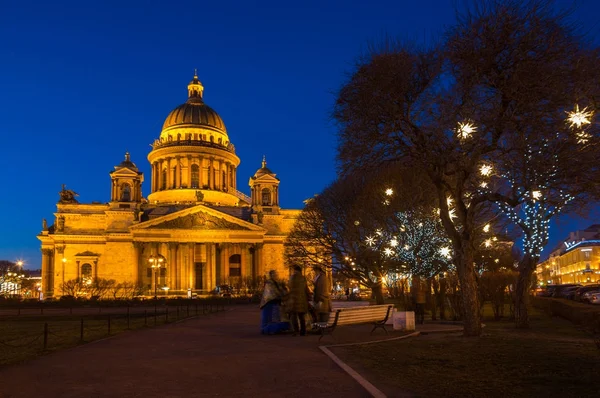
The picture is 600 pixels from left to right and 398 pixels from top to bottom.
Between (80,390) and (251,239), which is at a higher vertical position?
(251,239)

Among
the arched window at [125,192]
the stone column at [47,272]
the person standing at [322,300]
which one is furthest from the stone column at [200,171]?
the person standing at [322,300]

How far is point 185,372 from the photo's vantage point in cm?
1101

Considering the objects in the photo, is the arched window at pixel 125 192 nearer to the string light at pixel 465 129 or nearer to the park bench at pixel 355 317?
the park bench at pixel 355 317

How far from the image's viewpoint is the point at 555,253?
5837 inches

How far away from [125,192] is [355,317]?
230 ft

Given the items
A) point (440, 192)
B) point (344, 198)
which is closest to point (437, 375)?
point (440, 192)

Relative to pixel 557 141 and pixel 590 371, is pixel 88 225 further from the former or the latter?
pixel 590 371

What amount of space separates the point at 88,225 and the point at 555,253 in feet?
373

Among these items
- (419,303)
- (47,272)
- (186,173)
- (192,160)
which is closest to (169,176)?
(186,173)

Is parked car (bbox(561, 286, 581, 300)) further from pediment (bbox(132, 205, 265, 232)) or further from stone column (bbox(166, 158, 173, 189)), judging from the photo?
stone column (bbox(166, 158, 173, 189))

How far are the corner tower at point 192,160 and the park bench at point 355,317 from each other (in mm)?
70891

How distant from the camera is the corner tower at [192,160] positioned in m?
90.9

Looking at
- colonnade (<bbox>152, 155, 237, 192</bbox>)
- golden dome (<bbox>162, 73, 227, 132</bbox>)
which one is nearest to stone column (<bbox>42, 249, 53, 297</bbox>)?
colonnade (<bbox>152, 155, 237, 192</bbox>)

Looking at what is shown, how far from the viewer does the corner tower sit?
298 ft
